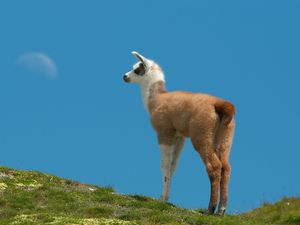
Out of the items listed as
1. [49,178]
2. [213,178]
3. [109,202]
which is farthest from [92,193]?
[213,178]

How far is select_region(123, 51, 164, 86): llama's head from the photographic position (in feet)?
94.0

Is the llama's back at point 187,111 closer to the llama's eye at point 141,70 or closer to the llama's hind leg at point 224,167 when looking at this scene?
the llama's hind leg at point 224,167

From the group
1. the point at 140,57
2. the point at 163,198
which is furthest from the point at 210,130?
the point at 140,57

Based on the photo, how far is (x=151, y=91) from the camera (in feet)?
93.0

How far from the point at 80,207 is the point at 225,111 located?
6.76m

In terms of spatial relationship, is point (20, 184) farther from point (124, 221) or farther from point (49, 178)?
point (124, 221)

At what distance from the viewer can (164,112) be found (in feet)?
86.4

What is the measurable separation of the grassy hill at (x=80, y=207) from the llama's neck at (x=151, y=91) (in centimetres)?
424

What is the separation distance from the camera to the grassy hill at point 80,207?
21.7m

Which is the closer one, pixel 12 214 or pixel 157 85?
pixel 12 214

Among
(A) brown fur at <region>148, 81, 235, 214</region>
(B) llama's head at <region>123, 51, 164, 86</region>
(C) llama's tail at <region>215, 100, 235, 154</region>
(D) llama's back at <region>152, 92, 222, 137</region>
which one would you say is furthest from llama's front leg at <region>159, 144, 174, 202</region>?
(B) llama's head at <region>123, 51, 164, 86</region>

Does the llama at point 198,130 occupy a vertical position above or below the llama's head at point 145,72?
below

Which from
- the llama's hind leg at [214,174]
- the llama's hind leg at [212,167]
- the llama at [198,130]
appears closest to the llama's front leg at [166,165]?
the llama at [198,130]

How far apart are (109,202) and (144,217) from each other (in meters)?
3.59
